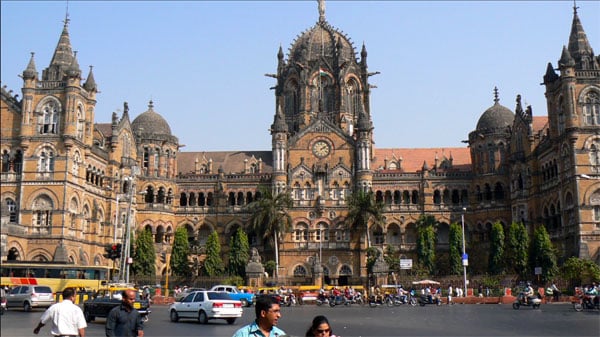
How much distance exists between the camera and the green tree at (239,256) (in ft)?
221

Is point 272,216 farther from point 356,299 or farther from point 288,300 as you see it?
point 288,300

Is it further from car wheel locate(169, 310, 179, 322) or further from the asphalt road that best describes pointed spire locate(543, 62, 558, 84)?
car wheel locate(169, 310, 179, 322)

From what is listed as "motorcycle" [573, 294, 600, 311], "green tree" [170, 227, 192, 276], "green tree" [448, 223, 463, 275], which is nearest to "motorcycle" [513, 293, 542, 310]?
"motorcycle" [573, 294, 600, 311]

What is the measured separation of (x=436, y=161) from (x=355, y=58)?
1746 centimetres

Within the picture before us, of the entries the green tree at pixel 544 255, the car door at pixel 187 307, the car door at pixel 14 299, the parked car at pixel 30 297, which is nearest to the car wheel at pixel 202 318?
the car door at pixel 187 307

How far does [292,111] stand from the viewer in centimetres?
8350

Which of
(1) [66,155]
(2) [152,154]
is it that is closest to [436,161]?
(2) [152,154]

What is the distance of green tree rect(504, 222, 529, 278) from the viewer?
59144 millimetres

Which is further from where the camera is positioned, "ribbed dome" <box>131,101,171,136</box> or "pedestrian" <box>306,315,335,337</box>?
"ribbed dome" <box>131,101,171,136</box>

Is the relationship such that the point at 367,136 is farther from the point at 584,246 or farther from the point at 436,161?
the point at 584,246

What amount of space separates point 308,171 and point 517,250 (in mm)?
24638

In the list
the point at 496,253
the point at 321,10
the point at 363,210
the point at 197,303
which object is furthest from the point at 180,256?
the point at 321,10

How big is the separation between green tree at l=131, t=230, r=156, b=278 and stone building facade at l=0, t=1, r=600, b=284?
2642 mm

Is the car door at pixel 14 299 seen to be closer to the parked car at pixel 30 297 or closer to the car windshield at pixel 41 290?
the parked car at pixel 30 297
